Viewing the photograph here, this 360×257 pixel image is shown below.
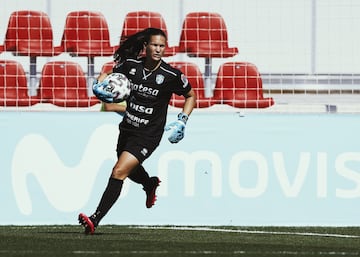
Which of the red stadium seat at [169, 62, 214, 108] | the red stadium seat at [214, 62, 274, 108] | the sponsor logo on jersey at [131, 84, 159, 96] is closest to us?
the sponsor logo on jersey at [131, 84, 159, 96]

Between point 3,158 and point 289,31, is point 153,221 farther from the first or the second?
point 289,31

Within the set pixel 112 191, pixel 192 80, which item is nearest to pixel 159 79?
pixel 112 191

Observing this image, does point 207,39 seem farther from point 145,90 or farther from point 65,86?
point 145,90

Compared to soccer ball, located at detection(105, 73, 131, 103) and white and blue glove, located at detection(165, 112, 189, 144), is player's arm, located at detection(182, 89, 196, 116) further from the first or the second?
soccer ball, located at detection(105, 73, 131, 103)

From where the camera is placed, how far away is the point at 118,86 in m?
9.12

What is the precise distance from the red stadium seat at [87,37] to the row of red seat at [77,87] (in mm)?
467

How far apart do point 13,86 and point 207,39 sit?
7.91 ft

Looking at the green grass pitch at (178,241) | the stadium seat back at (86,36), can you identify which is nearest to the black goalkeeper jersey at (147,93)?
the green grass pitch at (178,241)

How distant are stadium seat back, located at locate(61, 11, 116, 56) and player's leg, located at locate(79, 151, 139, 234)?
3983 millimetres

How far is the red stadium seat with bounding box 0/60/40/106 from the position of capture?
39.1 ft

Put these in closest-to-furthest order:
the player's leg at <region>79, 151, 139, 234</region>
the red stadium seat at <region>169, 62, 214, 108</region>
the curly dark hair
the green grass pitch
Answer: the green grass pitch
the player's leg at <region>79, 151, 139, 234</region>
the curly dark hair
the red stadium seat at <region>169, 62, 214, 108</region>

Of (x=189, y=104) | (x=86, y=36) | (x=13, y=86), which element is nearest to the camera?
(x=189, y=104)

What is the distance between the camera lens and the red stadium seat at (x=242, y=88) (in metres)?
11.9

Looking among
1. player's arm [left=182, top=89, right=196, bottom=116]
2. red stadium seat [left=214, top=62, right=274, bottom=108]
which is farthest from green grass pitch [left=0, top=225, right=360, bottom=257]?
red stadium seat [left=214, top=62, right=274, bottom=108]
